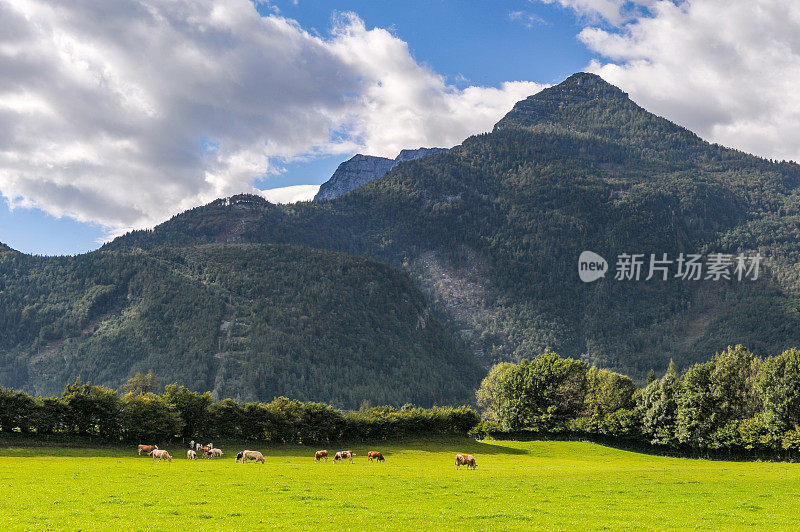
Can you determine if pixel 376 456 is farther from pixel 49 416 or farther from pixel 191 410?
pixel 49 416

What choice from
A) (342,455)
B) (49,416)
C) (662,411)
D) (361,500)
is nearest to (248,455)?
(342,455)

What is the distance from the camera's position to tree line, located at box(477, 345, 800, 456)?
275 ft

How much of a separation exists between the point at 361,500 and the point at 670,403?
8083 cm

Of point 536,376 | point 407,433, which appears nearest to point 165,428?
point 407,433

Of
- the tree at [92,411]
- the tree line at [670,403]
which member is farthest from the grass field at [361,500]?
the tree line at [670,403]

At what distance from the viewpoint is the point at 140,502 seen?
2830 centimetres

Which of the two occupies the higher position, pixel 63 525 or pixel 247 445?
pixel 63 525

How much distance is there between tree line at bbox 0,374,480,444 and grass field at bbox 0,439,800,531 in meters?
19.0

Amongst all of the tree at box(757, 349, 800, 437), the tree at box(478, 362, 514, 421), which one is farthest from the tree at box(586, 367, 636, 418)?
the tree at box(757, 349, 800, 437)

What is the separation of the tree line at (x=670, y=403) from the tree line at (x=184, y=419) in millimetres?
24044

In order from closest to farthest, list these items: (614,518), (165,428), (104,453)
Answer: (614,518)
(104,453)
(165,428)

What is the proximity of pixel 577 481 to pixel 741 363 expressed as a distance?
62085mm

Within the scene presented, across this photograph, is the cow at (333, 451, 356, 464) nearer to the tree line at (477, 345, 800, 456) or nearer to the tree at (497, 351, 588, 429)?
the tree line at (477, 345, 800, 456)

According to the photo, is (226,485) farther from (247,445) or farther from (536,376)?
(536,376)
